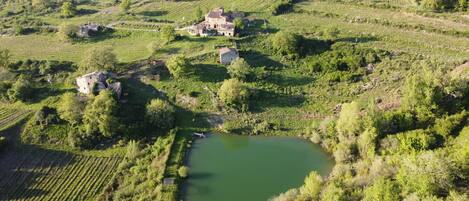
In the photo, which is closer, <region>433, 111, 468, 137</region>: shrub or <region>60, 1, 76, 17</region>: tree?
<region>433, 111, 468, 137</region>: shrub

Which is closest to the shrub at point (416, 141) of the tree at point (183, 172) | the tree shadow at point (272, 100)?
the tree shadow at point (272, 100)

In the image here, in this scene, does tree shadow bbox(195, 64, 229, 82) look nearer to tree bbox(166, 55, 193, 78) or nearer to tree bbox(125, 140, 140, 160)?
tree bbox(166, 55, 193, 78)

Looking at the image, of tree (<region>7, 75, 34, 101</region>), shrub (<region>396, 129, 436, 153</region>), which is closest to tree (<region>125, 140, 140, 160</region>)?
tree (<region>7, 75, 34, 101</region>)

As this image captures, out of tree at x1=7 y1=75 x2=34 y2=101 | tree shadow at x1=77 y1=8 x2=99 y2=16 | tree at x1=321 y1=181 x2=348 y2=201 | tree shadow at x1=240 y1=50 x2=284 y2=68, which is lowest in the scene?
tree at x1=321 y1=181 x2=348 y2=201

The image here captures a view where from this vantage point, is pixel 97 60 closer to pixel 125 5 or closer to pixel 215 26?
pixel 215 26

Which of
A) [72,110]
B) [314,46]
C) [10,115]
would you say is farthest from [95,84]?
[314,46]

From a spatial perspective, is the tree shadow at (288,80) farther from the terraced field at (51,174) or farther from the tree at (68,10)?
the tree at (68,10)
